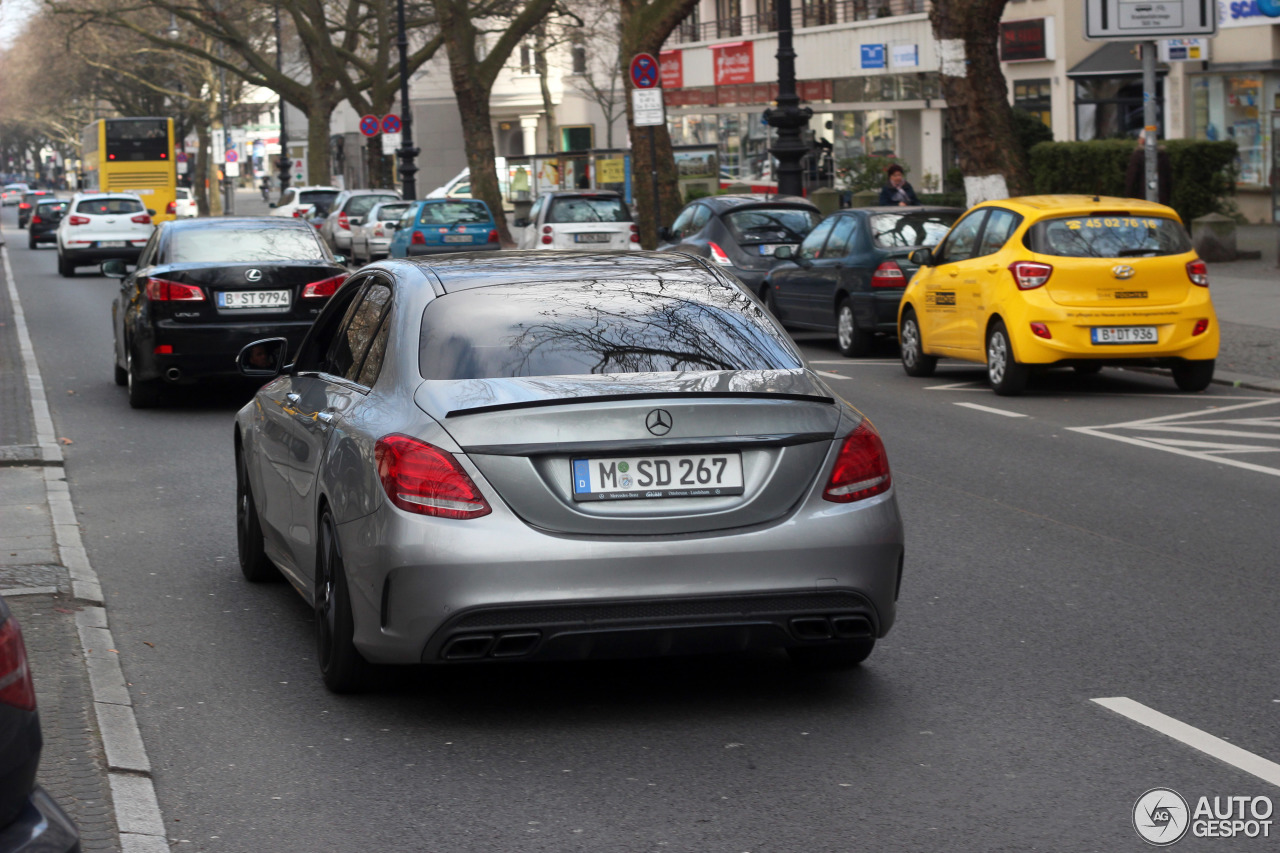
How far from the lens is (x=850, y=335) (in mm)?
18781

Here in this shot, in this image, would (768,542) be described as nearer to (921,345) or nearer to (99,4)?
(921,345)

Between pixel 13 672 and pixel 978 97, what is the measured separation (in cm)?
1868

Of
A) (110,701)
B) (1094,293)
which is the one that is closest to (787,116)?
(1094,293)

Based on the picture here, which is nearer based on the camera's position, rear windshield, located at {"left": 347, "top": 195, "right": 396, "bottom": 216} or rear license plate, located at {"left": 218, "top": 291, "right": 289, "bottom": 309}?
rear license plate, located at {"left": 218, "top": 291, "right": 289, "bottom": 309}

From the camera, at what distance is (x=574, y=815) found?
484 cm

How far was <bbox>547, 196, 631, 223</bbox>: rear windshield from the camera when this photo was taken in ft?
103

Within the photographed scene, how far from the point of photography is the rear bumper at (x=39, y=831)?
297cm

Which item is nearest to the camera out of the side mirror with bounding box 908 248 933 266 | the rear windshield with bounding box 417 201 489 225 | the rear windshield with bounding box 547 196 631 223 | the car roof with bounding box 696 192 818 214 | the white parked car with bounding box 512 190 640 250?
the side mirror with bounding box 908 248 933 266

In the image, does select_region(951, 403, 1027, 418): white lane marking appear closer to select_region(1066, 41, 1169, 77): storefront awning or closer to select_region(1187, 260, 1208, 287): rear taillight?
select_region(1187, 260, 1208, 287): rear taillight

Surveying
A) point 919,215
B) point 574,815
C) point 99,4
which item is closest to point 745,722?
point 574,815

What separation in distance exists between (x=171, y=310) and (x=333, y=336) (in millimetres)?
7669

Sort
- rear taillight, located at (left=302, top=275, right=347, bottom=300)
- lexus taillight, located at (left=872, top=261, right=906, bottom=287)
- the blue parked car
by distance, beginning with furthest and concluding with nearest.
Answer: the blue parked car < lexus taillight, located at (left=872, top=261, right=906, bottom=287) < rear taillight, located at (left=302, top=275, right=347, bottom=300)

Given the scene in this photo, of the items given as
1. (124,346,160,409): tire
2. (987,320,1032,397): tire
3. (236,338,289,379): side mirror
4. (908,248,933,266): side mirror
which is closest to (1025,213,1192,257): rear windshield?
(987,320,1032,397): tire

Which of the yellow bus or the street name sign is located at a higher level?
the yellow bus
